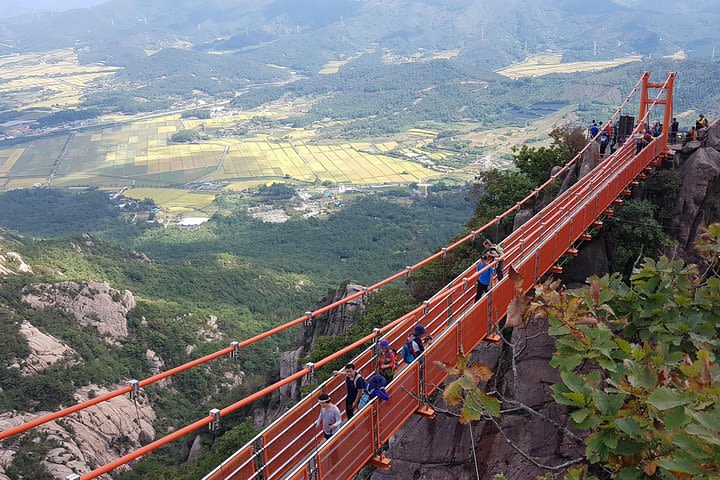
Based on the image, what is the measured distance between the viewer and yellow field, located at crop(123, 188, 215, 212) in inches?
4198

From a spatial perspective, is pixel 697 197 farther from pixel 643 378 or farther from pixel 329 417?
pixel 643 378

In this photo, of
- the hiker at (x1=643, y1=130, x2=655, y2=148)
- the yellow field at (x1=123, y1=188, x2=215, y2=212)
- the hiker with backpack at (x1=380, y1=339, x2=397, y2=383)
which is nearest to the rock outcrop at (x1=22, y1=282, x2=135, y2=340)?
the hiker at (x1=643, y1=130, x2=655, y2=148)

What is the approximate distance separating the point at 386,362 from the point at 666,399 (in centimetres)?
563

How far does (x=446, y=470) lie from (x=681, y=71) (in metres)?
142

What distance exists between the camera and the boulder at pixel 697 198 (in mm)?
17344

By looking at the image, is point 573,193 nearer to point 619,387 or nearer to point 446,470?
point 446,470

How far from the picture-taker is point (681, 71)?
133000mm

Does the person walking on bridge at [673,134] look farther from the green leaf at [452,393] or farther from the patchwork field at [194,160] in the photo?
the patchwork field at [194,160]

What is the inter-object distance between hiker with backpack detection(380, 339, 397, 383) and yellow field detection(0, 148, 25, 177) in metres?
151

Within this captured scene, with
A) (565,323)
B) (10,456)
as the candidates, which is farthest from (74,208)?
(565,323)

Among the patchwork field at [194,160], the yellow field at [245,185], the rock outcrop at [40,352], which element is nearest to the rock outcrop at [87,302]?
the rock outcrop at [40,352]

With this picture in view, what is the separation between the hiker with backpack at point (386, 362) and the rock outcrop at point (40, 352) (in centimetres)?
2844

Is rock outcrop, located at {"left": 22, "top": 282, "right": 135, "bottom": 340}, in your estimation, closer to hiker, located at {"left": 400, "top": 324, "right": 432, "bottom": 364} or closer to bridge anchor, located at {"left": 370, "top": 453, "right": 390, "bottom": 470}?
hiker, located at {"left": 400, "top": 324, "right": 432, "bottom": 364}

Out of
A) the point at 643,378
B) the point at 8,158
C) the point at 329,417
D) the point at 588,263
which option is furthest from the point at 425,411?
the point at 8,158
